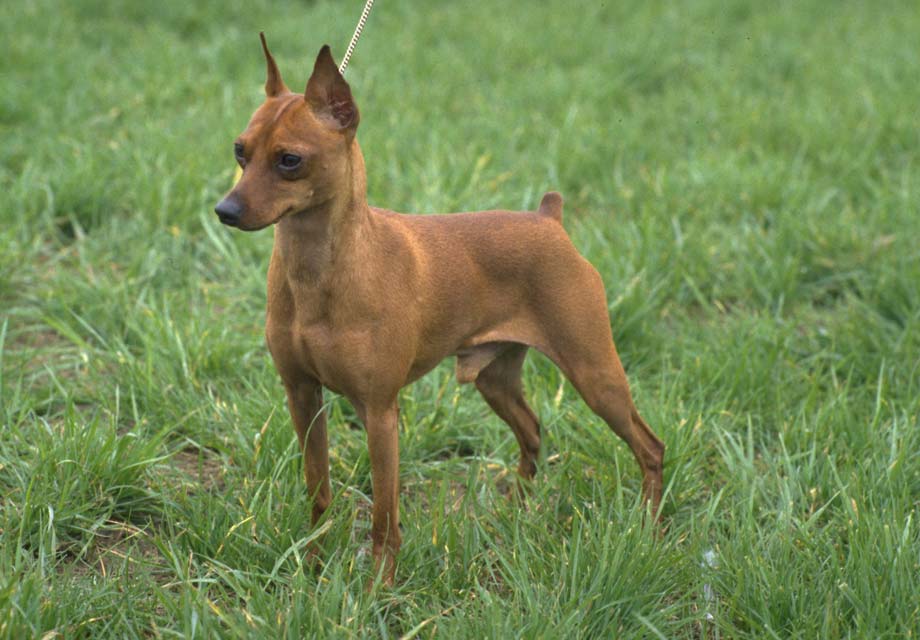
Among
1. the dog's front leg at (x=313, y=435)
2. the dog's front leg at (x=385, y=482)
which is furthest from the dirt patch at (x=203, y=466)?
the dog's front leg at (x=385, y=482)

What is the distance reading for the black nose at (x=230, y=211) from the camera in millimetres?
2469

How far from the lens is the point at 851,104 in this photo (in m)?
7.36

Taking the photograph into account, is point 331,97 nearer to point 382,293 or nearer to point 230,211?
point 230,211

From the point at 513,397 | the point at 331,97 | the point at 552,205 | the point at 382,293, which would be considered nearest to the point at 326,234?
the point at 382,293

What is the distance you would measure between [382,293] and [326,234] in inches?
9.0

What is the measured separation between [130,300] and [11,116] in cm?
246

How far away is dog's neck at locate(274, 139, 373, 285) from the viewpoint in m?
2.77

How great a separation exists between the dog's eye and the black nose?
0.52ft

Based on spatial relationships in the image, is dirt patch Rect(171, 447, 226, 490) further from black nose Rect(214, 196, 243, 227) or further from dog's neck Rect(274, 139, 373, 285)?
black nose Rect(214, 196, 243, 227)

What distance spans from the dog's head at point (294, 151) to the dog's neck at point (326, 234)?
69 mm

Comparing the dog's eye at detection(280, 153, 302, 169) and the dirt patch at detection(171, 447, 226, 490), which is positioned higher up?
the dog's eye at detection(280, 153, 302, 169)

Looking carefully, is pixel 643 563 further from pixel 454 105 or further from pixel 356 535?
pixel 454 105

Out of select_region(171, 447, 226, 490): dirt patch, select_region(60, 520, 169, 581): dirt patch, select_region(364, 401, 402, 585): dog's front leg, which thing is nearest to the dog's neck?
select_region(364, 401, 402, 585): dog's front leg

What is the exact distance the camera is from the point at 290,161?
2580 mm
